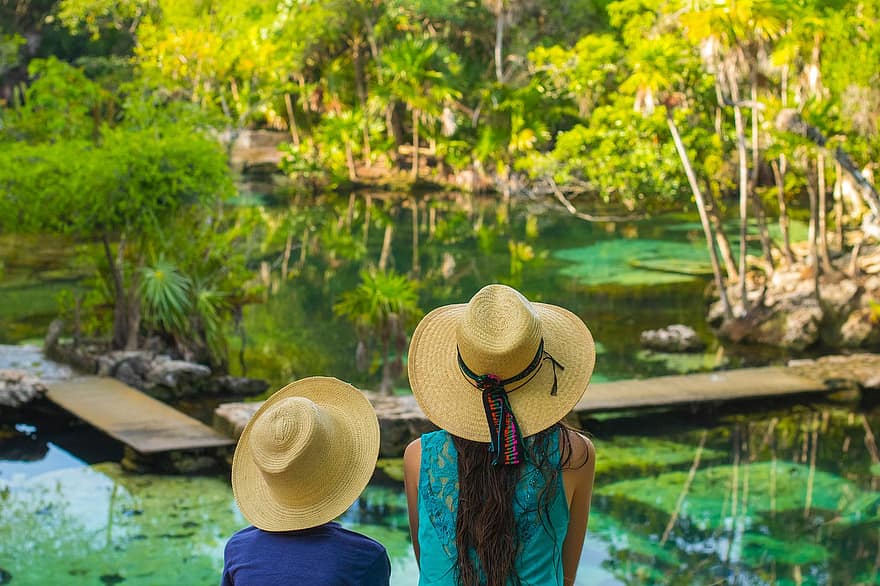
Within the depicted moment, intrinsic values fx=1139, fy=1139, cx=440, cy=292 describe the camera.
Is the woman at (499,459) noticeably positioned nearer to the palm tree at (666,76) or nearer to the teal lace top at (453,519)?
the teal lace top at (453,519)

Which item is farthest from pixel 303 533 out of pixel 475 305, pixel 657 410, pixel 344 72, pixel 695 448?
pixel 344 72

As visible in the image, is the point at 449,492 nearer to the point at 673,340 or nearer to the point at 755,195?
the point at 673,340

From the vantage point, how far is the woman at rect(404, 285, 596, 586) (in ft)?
6.91

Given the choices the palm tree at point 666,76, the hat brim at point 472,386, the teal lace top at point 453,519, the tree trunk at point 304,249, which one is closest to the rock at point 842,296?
the palm tree at point 666,76

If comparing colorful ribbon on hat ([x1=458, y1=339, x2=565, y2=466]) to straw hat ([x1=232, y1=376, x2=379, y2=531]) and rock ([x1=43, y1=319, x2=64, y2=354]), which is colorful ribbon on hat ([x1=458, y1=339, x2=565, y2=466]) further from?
rock ([x1=43, y1=319, x2=64, y2=354])

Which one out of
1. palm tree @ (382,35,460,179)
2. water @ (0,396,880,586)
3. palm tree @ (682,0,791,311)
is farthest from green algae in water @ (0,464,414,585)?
palm tree @ (382,35,460,179)

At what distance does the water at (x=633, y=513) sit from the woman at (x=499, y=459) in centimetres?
371

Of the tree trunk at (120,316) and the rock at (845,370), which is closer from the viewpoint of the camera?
the rock at (845,370)

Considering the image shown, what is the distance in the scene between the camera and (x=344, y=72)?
30359 millimetres

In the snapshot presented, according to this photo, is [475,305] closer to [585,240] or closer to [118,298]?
[118,298]

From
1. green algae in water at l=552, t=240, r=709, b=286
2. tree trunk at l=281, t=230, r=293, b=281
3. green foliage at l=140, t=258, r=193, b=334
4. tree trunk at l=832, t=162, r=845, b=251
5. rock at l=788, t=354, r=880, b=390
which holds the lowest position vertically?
tree trunk at l=281, t=230, r=293, b=281

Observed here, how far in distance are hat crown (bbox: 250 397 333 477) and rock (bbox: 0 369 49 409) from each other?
22.9ft

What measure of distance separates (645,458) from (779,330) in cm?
490

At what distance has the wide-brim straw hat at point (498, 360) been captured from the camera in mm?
2111
